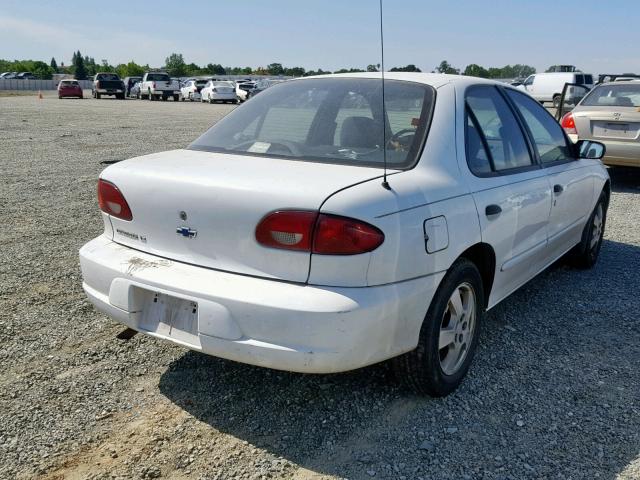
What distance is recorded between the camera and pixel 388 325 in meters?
2.55

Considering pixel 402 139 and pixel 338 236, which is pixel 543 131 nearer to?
pixel 402 139

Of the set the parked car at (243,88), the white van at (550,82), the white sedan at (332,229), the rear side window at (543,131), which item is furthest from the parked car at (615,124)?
the parked car at (243,88)

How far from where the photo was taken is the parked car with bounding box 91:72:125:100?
43.6 meters

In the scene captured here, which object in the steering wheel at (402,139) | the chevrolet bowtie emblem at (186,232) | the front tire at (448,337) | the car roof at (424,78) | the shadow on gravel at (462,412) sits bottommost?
the shadow on gravel at (462,412)

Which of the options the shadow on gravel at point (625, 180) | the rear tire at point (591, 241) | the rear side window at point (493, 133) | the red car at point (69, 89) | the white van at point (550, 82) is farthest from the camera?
the red car at point (69, 89)

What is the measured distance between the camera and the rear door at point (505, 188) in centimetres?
322

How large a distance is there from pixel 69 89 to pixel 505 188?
46233 mm

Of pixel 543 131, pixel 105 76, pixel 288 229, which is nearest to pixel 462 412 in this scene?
pixel 288 229

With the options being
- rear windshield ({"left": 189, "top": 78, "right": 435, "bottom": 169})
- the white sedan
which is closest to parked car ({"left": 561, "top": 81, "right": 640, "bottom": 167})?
the white sedan

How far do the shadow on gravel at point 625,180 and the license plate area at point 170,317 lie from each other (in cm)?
844

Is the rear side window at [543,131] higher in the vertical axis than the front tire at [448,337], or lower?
higher

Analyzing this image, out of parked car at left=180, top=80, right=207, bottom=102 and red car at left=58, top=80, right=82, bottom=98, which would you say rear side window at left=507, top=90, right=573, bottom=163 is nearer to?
parked car at left=180, top=80, right=207, bottom=102

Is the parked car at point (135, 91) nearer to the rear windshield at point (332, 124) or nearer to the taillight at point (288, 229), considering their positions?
the rear windshield at point (332, 124)

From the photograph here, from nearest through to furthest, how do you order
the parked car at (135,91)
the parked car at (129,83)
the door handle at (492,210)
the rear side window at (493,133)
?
the door handle at (492,210)
the rear side window at (493,133)
the parked car at (135,91)
the parked car at (129,83)
